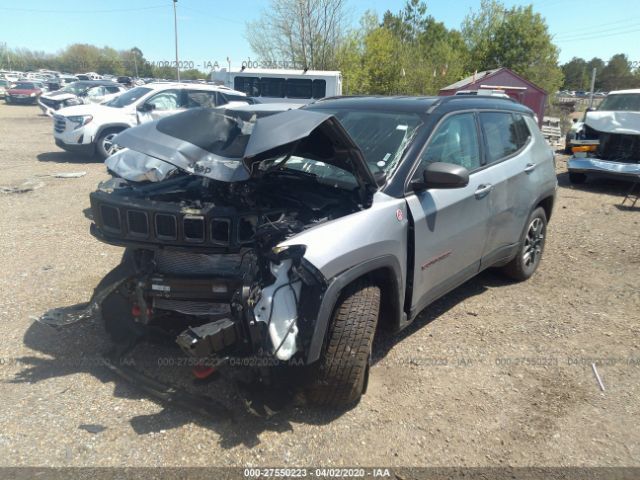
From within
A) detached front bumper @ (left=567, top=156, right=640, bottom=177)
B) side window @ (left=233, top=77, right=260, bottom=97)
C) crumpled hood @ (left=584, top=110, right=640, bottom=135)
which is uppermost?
side window @ (left=233, top=77, right=260, bottom=97)

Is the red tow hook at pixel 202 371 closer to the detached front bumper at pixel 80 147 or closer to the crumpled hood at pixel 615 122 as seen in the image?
the crumpled hood at pixel 615 122

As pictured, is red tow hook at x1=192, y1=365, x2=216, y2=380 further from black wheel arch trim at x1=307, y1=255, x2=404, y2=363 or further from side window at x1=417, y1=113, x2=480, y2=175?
side window at x1=417, y1=113, x2=480, y2=175

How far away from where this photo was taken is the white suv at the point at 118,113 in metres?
11.4

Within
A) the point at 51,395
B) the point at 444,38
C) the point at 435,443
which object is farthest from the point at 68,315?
the point at 444,38

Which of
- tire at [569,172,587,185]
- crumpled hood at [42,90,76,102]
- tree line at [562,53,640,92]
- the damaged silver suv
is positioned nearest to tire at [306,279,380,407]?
the damaged silver suv

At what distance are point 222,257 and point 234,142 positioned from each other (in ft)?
2.46

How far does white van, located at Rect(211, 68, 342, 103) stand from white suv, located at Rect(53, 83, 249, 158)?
623 centimetres

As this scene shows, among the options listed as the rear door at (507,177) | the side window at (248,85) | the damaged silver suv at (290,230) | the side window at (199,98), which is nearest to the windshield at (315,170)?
the damaged silver suv at (290,230)

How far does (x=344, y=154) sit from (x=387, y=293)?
93 centimetres

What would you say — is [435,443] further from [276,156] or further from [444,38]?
[444,38]

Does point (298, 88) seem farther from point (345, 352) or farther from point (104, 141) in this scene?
point (345, 352)

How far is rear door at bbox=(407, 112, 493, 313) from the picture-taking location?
3.21 m

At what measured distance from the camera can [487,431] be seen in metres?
2.78

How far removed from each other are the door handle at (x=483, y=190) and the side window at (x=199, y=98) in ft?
33.0
